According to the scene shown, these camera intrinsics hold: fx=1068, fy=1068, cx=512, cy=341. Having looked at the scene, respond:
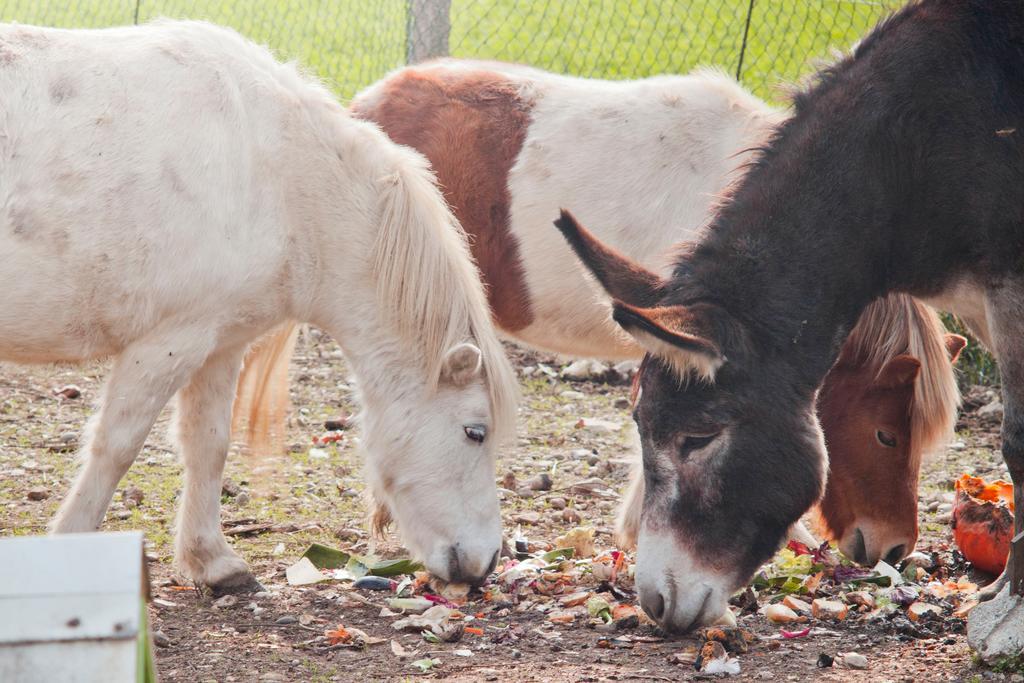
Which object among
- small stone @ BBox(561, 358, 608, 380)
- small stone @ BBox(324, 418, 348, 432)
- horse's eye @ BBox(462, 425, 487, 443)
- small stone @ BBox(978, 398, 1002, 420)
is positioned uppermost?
horse's eye @ BBox(462, 425, 487, 443)

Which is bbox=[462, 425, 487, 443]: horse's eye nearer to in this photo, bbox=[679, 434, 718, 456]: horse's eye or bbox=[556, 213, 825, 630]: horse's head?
bbox=[556, 213, 825, 630]: horse's head

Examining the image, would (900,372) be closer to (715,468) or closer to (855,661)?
(855,661)

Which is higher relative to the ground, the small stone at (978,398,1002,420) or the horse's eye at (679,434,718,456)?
the horse's eye at (679,434,718,456)

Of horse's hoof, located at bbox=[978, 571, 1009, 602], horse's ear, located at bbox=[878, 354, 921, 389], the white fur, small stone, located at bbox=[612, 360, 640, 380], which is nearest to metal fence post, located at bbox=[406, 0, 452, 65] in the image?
small stone, located at bbox=[612, 360, 640, 380]

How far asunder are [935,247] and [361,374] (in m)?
2.12

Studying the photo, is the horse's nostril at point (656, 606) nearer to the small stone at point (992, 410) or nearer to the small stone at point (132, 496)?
the small stone at point (132, 496)

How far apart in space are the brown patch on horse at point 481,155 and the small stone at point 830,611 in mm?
1961

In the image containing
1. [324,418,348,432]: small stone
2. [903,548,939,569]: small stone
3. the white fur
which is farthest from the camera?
[324,418,348,432]: small stone

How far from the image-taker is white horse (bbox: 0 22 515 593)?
3.67m

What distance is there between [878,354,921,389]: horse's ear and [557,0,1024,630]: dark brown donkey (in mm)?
741

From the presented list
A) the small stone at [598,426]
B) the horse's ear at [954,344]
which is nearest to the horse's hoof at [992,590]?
the horse's ear at [954,344]

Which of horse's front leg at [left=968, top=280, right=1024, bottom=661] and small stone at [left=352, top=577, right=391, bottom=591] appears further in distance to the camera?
small stone at [left=352, top=577, right=391, bottom=591]

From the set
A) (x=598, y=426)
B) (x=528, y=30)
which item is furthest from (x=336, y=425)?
(x=528, y=30)

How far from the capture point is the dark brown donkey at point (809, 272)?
3137mm
